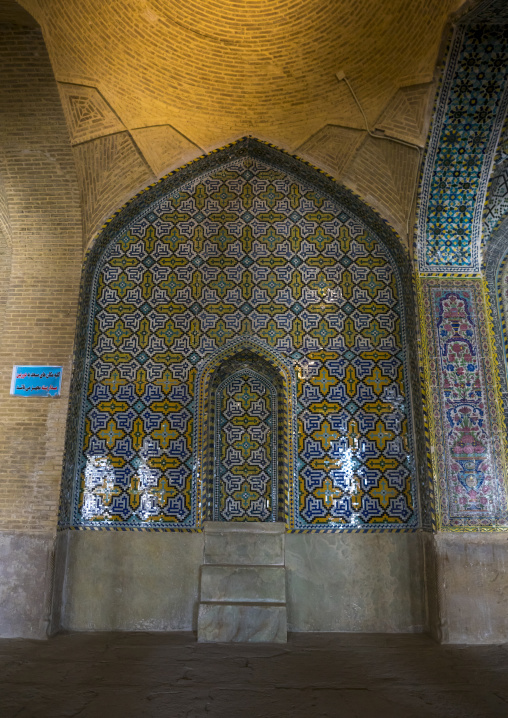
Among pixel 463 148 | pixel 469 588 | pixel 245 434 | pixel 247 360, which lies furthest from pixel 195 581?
pixel 463 148

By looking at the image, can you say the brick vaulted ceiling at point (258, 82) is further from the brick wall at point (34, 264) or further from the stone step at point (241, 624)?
the stone step at point (241, 624)

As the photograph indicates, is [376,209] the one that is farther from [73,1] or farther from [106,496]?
[106,496]

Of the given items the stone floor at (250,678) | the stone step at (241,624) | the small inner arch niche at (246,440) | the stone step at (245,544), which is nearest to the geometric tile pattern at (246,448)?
the small inner arch niche at (246,440)

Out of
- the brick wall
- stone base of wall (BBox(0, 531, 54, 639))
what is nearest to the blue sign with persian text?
the brick wall

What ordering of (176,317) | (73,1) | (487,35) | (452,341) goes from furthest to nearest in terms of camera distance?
1. (176,317)
2. (452,341)
3. (73,1)
4. (487,35)

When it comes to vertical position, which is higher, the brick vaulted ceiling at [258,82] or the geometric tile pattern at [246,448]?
the brick vaulted ceiling at [258,82]

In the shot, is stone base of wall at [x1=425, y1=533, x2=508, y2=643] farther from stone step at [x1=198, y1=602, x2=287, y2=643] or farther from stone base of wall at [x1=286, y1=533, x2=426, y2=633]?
stone step at [x1=198, y1=602, x2=287, y2=643]

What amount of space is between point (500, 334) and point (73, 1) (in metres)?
4.92

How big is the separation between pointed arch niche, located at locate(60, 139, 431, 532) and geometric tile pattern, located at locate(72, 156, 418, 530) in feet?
0.05

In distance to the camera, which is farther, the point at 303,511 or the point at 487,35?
the point at 303,511

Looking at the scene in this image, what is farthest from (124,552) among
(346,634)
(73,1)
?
(73,1)

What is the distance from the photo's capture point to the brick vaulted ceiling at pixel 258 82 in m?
5.25

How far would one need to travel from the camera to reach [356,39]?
5.48m

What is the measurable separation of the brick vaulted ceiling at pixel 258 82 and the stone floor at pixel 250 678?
12.5 feet
